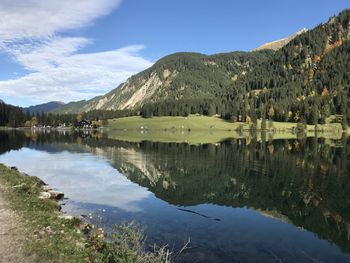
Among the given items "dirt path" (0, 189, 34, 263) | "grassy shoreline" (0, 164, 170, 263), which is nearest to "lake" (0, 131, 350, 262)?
"grassy shoreline" (0, 164, 170, 263)

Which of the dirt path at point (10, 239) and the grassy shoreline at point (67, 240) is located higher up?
the dirt path at point (10, 239)

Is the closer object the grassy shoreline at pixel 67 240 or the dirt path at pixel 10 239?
the dirt path at pixel 10 239

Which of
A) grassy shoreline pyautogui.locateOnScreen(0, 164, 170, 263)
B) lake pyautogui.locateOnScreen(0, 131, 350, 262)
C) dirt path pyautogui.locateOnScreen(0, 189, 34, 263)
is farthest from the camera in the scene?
lake pyautogui.locateOnScreen(0, 131, 350, 262)

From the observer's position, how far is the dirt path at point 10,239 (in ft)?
64.7

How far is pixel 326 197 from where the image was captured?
144ft

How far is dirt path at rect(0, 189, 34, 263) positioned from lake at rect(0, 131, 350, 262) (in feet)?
26.3

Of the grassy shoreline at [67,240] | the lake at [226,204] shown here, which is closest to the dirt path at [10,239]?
the grassy shoreline at [67,240]

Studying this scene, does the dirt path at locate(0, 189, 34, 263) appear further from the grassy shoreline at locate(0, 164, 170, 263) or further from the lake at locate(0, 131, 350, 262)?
the lake at locate(0, 131, 350, 262)

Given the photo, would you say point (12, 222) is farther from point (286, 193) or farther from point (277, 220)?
point (286, 193)

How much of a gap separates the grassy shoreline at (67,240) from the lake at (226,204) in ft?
13.8

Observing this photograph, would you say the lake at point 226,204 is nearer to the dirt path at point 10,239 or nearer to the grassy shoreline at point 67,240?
the grassy shoreline at point 67,240

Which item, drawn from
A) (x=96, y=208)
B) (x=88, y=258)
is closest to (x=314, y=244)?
(x=88, y=258)

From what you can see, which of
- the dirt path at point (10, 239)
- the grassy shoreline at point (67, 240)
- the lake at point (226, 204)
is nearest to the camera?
the dirt path at point (10, 239)

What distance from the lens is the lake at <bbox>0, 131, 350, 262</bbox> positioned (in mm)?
28188
